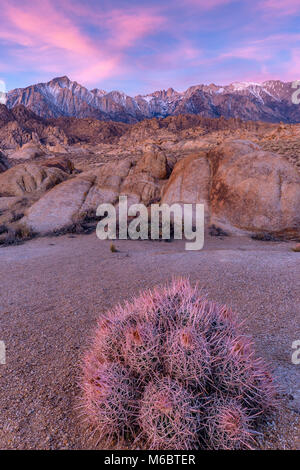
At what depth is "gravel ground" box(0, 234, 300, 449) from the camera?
192 cm

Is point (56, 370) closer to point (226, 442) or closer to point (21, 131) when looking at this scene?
point (226, 442)

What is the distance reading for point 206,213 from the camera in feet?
31.2

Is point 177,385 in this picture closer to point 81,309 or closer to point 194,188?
point 81,309

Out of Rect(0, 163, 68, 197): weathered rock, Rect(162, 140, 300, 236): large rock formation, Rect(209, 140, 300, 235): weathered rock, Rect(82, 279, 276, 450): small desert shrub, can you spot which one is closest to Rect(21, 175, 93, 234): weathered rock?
Rect(0, 163, 68, 197): weathered rock

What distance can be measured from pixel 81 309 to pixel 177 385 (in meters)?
2.47

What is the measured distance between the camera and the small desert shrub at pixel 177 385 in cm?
151

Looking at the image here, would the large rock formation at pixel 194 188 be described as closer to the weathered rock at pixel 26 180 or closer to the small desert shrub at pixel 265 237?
the weathered rock at pixel 26 180

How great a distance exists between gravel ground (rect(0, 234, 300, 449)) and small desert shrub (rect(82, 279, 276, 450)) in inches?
13.0

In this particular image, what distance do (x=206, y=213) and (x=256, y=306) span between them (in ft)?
20.1

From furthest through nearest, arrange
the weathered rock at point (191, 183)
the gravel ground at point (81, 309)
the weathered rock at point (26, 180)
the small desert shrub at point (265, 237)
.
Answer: the weathered rock at point (26, 180)
the weathered rock at point (191, 183)
the small desert shrub at point (265, 237)
the gravel ground at point (81, 309)

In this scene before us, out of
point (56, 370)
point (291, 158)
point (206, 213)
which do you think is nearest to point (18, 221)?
point (206, 213)

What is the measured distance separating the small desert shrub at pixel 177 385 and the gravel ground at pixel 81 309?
1.09ft

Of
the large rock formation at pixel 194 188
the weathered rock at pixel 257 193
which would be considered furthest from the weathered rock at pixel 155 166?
the weathered rock at pixel 257 193

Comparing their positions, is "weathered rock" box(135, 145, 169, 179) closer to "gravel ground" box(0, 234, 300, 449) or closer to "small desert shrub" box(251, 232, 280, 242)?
"gravel ground" box(0, 234, 300, 449)
